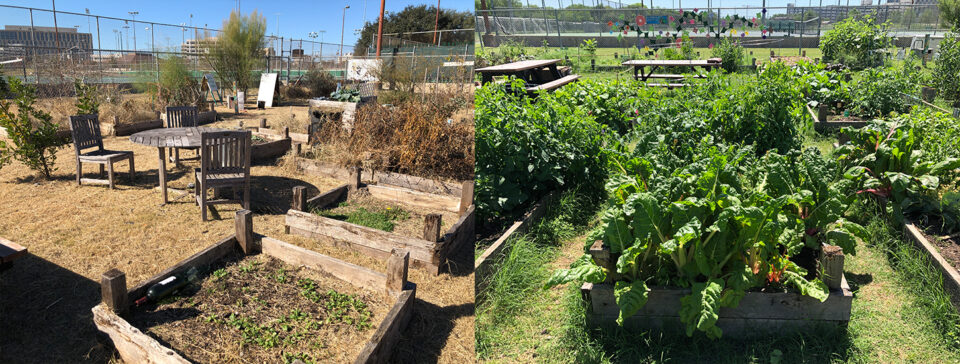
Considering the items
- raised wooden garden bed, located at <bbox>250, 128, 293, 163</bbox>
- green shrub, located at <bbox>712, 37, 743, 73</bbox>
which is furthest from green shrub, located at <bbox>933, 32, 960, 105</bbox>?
raised wooden garden bed, located at <bbox>250, 128, 293, 163</bbox>

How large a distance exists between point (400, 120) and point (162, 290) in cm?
467

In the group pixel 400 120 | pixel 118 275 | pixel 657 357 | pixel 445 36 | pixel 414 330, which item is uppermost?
pixel 445 36

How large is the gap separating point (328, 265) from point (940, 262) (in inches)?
165

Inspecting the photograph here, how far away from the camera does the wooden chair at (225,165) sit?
610 centimetres

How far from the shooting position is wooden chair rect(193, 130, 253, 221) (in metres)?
6.10

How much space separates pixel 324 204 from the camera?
6.54 m

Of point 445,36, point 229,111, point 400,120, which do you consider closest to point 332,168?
point 400,120

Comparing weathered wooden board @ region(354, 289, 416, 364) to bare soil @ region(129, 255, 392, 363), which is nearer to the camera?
weathered wooden board @ region(354, 289, 416, 364)

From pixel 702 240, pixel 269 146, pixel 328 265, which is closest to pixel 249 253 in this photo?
pixel 328 265

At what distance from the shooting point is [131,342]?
3332mm

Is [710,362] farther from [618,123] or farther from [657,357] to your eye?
[618,123]

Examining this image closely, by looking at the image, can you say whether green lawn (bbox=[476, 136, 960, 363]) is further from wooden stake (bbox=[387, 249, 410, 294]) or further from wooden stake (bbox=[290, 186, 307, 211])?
wooden stake (bbox=[290, 186, 307, 211])

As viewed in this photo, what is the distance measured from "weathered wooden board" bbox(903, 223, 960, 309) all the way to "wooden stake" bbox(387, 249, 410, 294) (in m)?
3.33

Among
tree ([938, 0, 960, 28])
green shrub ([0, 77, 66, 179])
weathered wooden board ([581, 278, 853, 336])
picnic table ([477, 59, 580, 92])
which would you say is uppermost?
tree ([938, 0, 960, 28])
